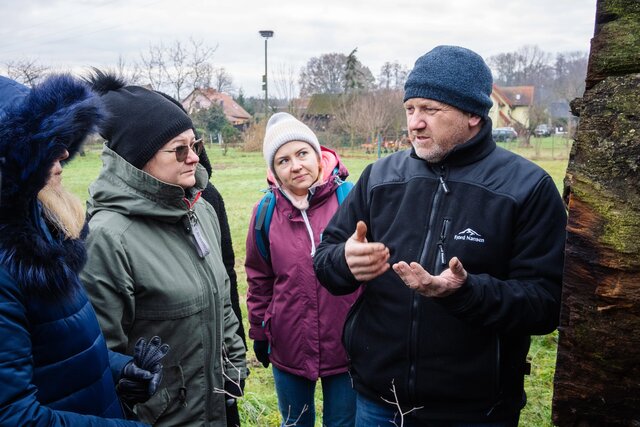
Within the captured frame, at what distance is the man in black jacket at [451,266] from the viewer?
1.96 metres

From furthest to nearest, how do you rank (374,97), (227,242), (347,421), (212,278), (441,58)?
1. (374,97)
2. (227,242)
3. (347,421)
4. (212,278)
5. (441,58)

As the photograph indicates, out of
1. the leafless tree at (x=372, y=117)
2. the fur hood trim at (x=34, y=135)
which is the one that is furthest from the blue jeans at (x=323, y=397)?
the leafless tree at (x=372, y=117)

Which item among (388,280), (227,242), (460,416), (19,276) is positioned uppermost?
(19,276)

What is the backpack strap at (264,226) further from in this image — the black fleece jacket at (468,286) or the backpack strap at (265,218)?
the black fleece jacket at (468,286)

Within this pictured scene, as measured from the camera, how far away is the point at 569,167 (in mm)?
1507

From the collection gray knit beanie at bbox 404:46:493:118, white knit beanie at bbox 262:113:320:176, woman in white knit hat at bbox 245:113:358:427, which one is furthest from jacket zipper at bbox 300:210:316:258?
gray knit beanie at bbox 404:46:493:118

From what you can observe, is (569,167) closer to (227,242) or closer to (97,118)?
(97,118)

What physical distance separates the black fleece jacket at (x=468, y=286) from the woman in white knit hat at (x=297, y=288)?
0.58 metres

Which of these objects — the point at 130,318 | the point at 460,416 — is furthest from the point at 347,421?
the point at 130,318

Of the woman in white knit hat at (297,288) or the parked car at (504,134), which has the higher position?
the woman in white knit hat at (297,288)

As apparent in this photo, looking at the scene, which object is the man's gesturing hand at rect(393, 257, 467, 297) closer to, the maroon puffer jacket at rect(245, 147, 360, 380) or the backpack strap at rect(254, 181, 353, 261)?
the maroon puffer jacket at rect(245, 147, 360, 380)

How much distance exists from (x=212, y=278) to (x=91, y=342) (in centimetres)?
84

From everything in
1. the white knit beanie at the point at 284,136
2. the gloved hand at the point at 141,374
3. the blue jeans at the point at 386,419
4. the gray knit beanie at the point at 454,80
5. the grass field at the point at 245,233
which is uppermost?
the gray knit beanie at the point at 454,80

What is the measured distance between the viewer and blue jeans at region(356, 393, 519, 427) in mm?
2100
